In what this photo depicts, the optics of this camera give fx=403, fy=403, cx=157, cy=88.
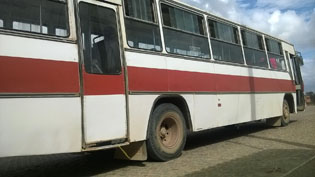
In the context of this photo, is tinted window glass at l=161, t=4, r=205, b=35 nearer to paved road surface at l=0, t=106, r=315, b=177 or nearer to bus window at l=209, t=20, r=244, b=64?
bus window at l=209, t=20, r=244, b=64

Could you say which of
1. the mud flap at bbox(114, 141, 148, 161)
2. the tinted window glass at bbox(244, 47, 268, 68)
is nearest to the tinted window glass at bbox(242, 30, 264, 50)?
the tinted window glass at bbox(244, 47, 268, 68)

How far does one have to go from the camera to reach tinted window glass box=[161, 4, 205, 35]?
26.6 ft

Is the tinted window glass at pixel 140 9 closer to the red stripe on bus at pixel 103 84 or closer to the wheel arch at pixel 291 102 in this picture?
the red stripe on bus at pixel 103 84

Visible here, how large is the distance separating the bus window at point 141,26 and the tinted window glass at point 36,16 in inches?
56.0

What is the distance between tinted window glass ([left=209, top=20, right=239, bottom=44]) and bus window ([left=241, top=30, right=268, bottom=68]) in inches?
23.4

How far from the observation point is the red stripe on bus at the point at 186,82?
22.8 feet

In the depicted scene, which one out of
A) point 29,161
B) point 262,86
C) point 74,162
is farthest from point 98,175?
point 262,86

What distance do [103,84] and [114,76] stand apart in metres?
0.30

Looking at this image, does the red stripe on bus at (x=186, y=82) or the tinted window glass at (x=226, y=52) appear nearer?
the red stripe on bus at (x=186, y=82)

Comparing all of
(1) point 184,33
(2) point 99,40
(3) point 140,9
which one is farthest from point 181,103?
(2) point 99,40

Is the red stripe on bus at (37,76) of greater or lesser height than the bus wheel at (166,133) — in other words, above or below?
above

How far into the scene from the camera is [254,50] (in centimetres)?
1199

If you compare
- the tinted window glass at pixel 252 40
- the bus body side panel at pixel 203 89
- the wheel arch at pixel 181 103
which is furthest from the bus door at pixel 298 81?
the wheel arch at pixel 181 103

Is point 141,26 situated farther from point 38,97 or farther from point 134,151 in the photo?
point 38,97
